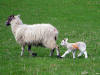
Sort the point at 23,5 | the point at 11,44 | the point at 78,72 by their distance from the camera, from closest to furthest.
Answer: the point at 78,72
the point at 11,44
the point at 23,5

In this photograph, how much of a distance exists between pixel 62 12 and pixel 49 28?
18.8 m

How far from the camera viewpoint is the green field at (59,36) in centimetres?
933

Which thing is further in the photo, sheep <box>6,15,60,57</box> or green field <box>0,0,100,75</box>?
sheep <box>6,15,60,57</box>

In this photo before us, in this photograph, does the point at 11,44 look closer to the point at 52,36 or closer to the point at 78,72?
the point at 52,36

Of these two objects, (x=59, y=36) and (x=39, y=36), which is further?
(x=59, y=36)

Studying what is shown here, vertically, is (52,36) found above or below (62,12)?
below

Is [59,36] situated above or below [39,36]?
below

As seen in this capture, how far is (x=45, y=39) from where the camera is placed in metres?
12.2

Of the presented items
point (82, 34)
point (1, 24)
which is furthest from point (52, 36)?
point (1, 24)

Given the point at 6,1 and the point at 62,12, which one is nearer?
the point at 62,12

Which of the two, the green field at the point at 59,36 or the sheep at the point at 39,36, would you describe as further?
the sheep at the point at 39,36

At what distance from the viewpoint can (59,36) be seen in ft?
61.2

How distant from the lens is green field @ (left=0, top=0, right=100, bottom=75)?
367 inches

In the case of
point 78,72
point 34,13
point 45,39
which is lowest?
point 78,72
